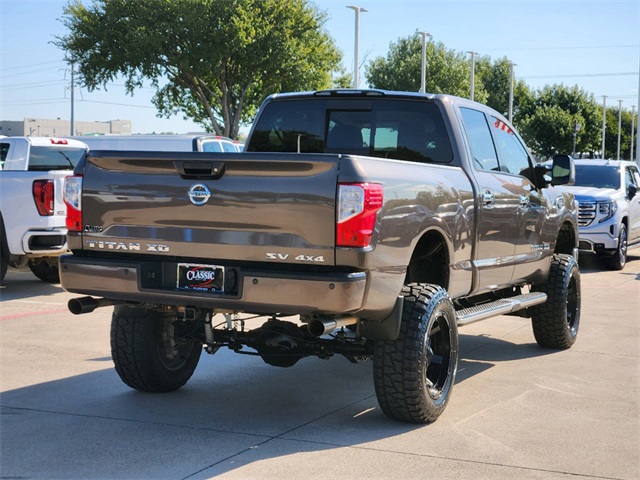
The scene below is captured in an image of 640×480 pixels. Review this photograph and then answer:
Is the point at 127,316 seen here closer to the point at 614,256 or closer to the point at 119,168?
the point at 119,168

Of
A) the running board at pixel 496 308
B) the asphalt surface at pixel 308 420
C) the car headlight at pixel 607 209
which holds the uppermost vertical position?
the car headlight at pixel 607 209

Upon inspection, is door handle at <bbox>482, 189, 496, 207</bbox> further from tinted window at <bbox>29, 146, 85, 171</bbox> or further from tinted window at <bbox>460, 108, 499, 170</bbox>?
tinted window at <bbox>29, 146, 85, 171</bbox>

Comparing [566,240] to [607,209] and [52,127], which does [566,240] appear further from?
[52,127]

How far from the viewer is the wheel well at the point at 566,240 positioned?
946 cm

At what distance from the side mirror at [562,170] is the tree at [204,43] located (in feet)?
106

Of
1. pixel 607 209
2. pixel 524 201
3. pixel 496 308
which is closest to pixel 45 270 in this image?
pixel 524 201

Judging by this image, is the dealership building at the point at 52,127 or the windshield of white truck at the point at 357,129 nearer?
the windshield of white truck at the point at 357,129

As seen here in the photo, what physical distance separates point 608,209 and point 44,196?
991 centimetres

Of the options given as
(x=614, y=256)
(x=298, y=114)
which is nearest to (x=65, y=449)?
(x=298, y=114)

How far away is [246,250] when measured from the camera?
5.39 metres

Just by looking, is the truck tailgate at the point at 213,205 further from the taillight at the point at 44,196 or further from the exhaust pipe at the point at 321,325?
the taillight at the point at 44,196

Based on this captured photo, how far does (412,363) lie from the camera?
18.5 feet

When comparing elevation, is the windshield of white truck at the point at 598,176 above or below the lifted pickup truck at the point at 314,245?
above

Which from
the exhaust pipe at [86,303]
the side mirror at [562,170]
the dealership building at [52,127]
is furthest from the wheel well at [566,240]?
the dealership building at [52,127]
